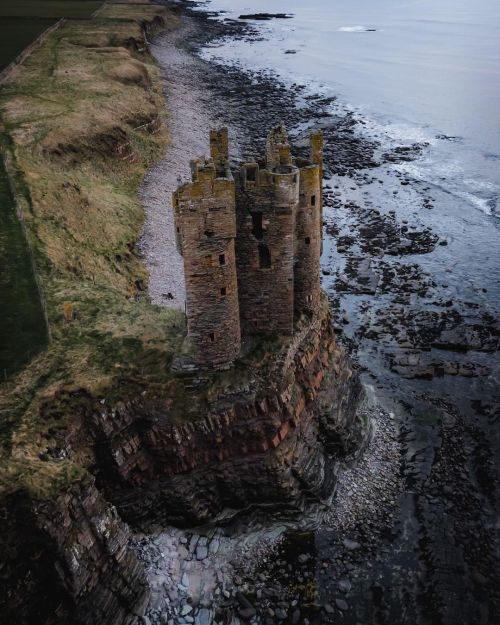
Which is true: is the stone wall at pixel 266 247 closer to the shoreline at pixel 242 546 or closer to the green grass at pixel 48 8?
the shoreline at pixel 242 546

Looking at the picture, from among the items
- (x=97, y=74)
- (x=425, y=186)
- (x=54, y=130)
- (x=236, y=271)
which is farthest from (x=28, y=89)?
(x=236, y=271)

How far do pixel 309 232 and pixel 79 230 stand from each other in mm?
23312

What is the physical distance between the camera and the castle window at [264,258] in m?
28.7

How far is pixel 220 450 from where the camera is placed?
93.7ft

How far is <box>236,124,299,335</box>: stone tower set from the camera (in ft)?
88.2

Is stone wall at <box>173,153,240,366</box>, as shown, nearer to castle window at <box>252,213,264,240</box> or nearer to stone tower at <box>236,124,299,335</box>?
stone tower at <box>236,124,299,335</box>

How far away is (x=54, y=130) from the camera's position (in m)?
58.0

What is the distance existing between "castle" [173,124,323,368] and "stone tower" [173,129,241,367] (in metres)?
0.04

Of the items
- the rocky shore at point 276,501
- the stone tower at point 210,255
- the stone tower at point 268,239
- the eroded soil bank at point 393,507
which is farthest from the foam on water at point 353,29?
the stone tower at point 210,255

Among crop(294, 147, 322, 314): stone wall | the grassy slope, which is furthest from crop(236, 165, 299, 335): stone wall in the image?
the grassy slope

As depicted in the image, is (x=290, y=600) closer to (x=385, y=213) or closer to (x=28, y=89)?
(x=385, y=213)

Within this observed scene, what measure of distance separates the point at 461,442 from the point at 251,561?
14.4 meters

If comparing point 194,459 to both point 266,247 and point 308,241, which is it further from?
point 308,241

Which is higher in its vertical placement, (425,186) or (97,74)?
(97,74)
